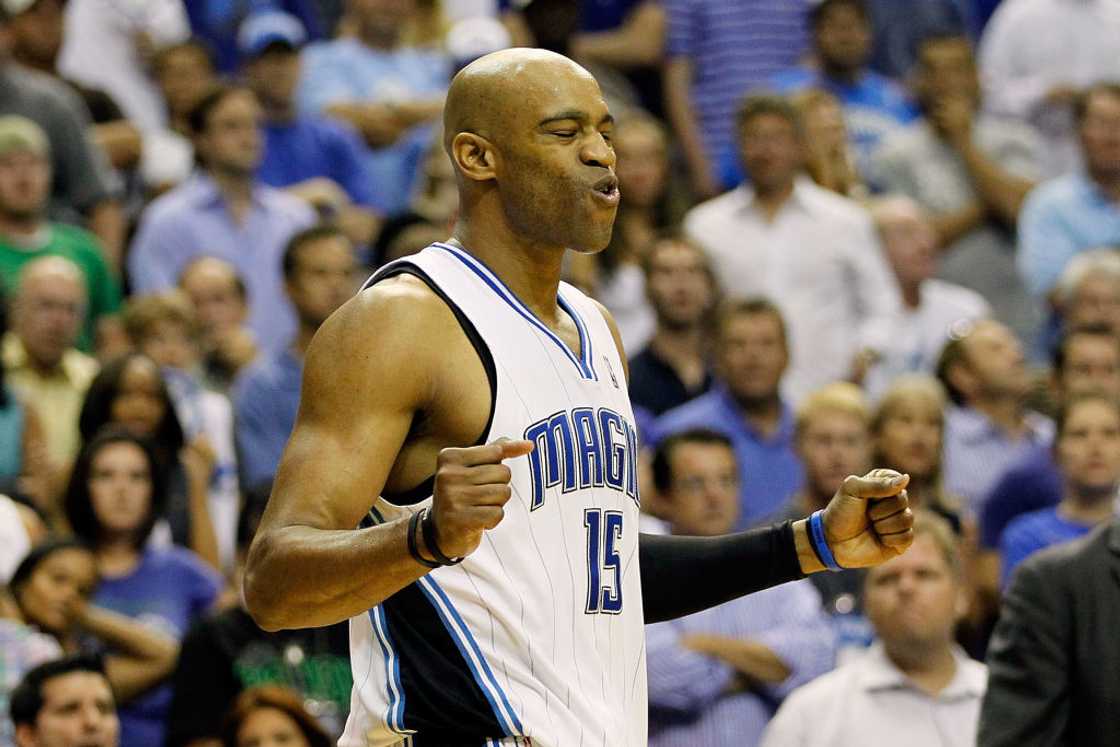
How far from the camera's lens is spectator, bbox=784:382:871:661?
7.35 metres

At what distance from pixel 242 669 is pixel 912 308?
467 cm

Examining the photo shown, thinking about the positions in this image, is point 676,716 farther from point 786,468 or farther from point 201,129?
point 201,129

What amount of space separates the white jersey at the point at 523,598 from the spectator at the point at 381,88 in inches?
316

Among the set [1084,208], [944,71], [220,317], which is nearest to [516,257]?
[220,317]

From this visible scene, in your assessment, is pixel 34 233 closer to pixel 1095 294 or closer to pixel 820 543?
pixel 1095 294

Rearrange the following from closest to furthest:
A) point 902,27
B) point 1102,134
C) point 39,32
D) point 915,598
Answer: point 915,598 → point 1102,134 → point 39,32 → point 902,27

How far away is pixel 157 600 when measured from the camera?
7.27m

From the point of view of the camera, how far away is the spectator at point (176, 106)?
11.5 meters

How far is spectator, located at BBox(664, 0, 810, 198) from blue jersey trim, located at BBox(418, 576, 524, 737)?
8.60 m

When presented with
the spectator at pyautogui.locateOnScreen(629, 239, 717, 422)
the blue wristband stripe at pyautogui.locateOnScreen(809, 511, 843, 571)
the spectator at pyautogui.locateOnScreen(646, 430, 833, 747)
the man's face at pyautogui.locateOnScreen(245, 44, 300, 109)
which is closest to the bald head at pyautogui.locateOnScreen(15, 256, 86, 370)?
the spectator at pyautogui.locateOnScreen(629, 239, 717, 422)

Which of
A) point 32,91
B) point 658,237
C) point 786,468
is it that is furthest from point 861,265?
point 32,91

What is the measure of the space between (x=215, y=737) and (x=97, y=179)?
4.57m

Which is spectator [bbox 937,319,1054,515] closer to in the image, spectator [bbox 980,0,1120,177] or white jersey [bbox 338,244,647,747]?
spectator [bbox 980,0,1120,177]

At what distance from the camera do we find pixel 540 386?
3547 millimetres
